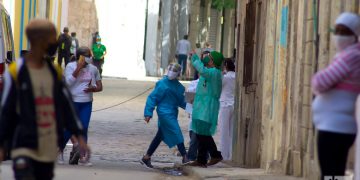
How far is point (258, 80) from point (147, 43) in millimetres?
33748

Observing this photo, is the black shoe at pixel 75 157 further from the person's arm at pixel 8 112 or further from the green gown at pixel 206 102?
the person's arm at pixel 8 112

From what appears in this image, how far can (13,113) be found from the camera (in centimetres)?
738

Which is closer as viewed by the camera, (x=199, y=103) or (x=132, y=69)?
(x=199, y=103)

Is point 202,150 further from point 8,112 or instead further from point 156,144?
point 8,112

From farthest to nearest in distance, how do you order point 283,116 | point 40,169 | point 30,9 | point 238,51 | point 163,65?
point 163,65
point 30,9
point 238,51
point 283,116
point 40,169

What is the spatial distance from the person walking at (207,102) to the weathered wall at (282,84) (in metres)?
0.65

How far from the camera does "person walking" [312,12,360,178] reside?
293 inches

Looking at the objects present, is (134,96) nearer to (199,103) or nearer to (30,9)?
(30,9)

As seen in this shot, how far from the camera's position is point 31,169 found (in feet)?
23.8

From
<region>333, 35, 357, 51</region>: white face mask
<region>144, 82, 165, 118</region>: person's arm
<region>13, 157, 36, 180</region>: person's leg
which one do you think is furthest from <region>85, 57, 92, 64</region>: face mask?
<region>13, 157, 36, 180</region>: person's leg

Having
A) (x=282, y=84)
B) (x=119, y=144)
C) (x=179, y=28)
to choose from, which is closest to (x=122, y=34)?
(x=179, y=28)

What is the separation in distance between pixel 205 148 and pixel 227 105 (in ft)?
8.02

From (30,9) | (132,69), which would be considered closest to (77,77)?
(30,9)

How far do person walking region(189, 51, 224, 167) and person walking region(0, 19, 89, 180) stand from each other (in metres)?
7.51
